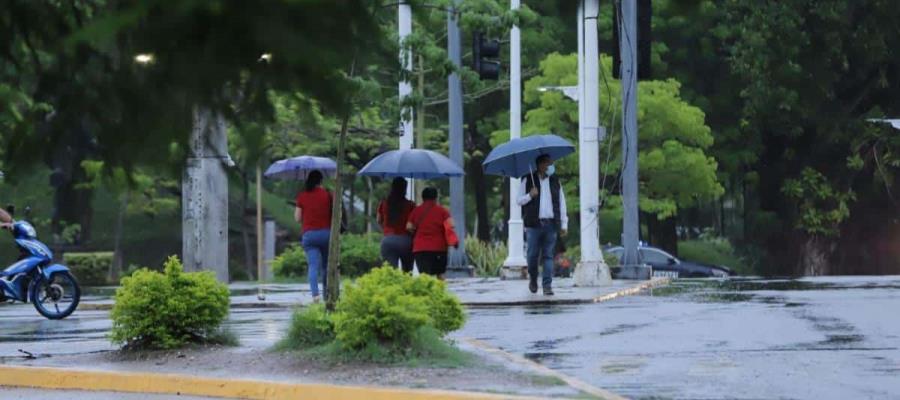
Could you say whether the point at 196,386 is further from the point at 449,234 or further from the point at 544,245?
the point at 544,245

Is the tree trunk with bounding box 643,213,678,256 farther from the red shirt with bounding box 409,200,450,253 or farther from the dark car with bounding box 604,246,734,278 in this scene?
the red shirt with bounding box 409,200,450,253

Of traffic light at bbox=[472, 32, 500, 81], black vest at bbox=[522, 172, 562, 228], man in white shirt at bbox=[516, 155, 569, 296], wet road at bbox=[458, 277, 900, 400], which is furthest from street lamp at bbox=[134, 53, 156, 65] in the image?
traffic light at bbox=[472, 32, 500, 81]

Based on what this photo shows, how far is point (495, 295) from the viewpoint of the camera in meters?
21.6

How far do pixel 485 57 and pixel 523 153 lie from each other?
8.52 m

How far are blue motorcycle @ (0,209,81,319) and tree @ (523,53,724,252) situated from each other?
23.4 metres

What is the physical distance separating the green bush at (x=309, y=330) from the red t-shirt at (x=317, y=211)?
689cm

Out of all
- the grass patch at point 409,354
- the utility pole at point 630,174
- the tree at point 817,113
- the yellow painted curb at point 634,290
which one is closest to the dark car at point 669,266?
the tree at point 817,113

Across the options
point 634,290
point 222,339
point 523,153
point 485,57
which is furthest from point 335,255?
point 485,57

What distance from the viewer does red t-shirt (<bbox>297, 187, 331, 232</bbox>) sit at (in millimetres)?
19344

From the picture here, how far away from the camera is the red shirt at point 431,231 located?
18.7 m

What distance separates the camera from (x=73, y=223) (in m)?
45.6

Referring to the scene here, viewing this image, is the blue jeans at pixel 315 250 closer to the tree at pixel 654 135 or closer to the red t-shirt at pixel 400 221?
the red t-shirt at pixel 400 221

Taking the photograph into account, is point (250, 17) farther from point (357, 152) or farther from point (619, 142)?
point (357, 152)

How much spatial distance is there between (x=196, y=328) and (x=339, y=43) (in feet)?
28.8
